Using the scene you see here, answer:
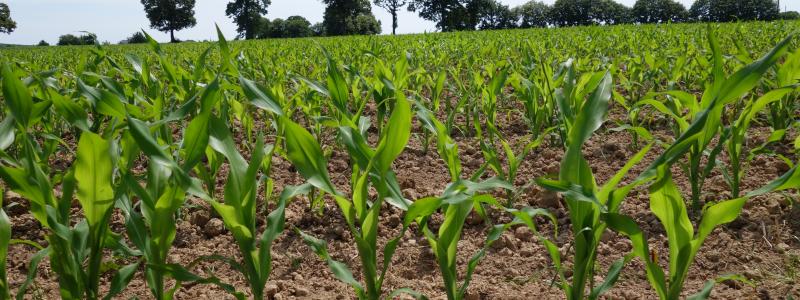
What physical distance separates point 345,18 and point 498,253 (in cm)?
5608

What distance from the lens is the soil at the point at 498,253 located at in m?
1.69

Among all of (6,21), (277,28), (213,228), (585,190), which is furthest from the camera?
(277,28)

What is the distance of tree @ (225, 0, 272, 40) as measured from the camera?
58.0m

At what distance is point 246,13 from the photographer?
58.2 metres

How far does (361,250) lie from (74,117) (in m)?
0.94

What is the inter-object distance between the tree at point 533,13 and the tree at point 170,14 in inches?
1707

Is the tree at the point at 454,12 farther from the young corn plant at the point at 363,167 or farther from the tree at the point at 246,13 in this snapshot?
the young corn plant at the point at 363,167

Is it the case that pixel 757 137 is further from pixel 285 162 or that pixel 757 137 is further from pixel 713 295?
pixel 285 162

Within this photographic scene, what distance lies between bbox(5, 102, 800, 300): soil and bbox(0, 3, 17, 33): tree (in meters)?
61.7

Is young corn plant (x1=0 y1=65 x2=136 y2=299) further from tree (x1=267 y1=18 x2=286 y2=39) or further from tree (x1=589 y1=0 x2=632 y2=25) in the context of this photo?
tree (x1=589 y1=0 x2=632 y2=25)

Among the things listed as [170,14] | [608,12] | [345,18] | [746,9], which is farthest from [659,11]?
[170,14]

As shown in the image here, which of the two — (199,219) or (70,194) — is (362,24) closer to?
(199,219)

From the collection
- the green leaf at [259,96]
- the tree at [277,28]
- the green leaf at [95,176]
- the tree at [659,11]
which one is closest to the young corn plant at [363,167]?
the green leaf at [259,96]

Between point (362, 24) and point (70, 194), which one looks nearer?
point (70, 194)
